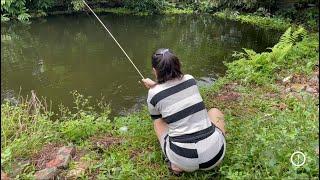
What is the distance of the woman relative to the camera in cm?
347

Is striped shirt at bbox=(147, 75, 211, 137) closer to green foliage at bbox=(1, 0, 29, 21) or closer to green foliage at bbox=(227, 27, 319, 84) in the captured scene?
green foliage at bbox=(227, 27, 319, 84)

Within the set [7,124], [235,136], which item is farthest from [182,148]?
[7,124]

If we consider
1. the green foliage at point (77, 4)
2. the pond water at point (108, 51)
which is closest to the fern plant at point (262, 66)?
the pond water at point (108, 51)

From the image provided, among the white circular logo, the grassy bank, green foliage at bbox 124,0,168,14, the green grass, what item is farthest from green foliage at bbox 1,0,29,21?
the white circular logo

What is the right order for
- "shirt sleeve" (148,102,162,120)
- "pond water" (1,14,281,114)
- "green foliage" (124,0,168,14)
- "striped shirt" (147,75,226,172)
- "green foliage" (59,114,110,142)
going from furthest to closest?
"green foliage" (124,0,168,14), "pond water" (1,14,281,114), "green foliage" (59,114,110,142), "shirt sleeve" (148,102,162,120), "striped shirt" (147,75,226,172)

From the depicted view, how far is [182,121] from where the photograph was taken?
353 cm

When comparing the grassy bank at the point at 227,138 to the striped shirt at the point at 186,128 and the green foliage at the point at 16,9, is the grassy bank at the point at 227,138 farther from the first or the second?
the green foliage at the point at 16,9

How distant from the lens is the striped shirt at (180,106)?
3535 millimetres

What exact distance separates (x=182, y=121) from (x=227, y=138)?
85cm

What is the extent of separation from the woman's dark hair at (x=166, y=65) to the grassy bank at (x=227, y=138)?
2.79 ft

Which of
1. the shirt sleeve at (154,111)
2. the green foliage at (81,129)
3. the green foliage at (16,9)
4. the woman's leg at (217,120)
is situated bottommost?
the green foliage at (16,9)

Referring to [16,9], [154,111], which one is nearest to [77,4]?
[16,9]

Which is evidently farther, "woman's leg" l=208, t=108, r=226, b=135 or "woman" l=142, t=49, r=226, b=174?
"woman's leg" l=208, t=108, r=226, b=135

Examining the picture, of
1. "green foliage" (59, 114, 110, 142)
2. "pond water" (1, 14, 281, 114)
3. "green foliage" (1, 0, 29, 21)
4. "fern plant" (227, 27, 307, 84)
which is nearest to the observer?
"green foliage" (59, 114, 110, 142)
